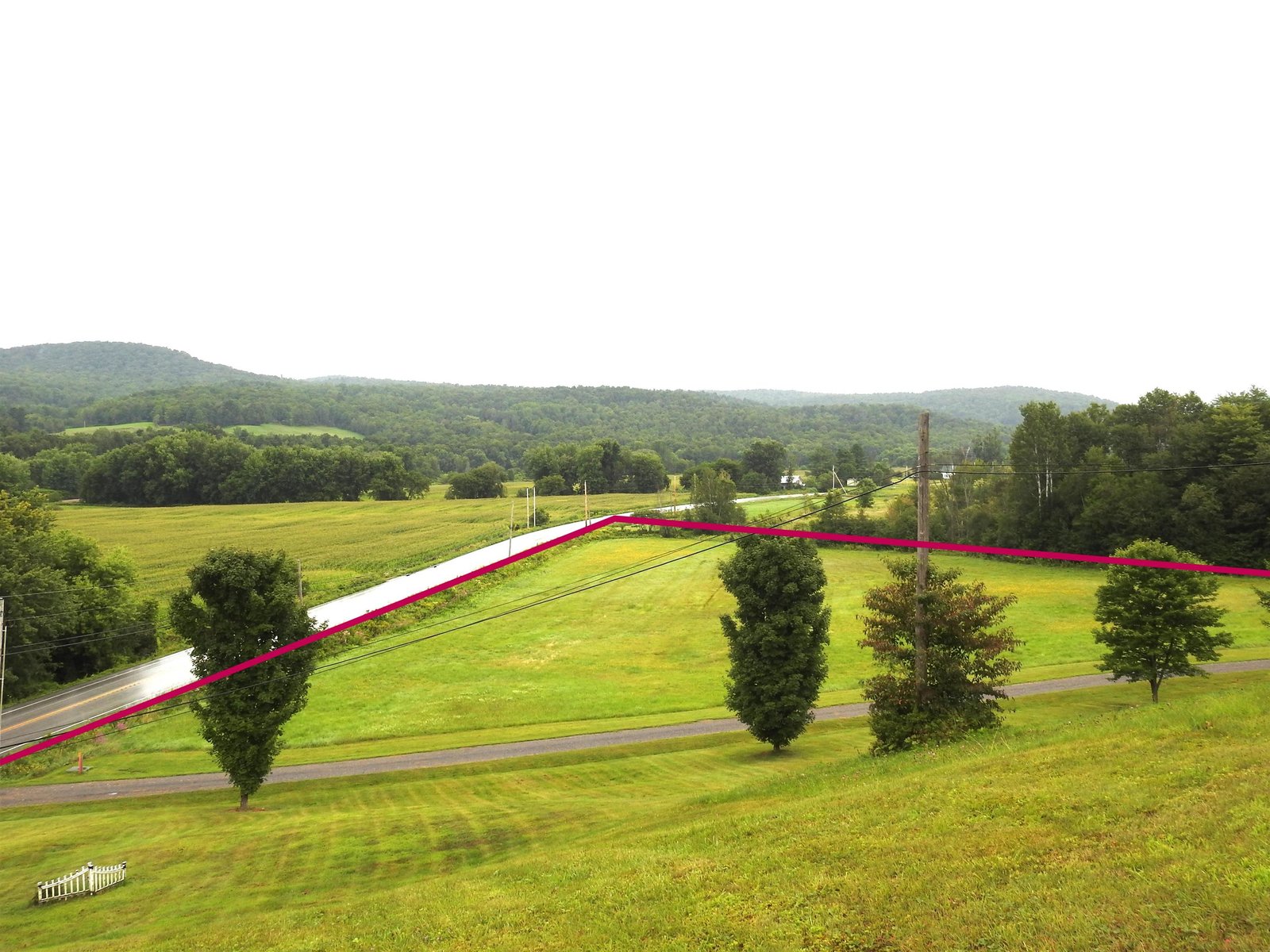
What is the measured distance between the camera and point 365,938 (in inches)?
458

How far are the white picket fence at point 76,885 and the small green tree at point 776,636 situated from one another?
715 inches


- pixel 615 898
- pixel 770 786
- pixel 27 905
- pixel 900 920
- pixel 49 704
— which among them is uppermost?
pixel 900 920

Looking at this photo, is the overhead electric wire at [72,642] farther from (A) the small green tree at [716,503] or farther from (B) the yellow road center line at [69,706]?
(A) the small green tree at [716,503]

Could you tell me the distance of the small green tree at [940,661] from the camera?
19.7 meters

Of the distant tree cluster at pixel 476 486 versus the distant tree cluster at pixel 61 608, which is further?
the distant tree cluster at pixel 476 486

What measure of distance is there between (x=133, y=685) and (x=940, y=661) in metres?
45.9

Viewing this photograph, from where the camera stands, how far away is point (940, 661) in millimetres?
19938

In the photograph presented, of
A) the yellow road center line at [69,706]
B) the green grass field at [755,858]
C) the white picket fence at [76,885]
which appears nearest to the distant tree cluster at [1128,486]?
the green grass field at [755,858]

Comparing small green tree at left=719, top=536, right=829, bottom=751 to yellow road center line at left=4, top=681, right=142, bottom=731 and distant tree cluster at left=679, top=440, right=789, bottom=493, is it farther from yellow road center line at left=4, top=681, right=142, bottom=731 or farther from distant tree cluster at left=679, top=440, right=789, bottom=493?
distant tree cluster at left=679, top=440, right=789, bottom=493

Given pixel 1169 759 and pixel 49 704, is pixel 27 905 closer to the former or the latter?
pixel 1169 759

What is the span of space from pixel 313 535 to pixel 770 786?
82.9m

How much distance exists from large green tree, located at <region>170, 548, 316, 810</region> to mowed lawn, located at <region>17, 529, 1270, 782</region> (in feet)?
2.51

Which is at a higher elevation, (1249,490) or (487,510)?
(1249,490)

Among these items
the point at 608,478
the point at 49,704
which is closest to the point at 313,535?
the point at 49,704
